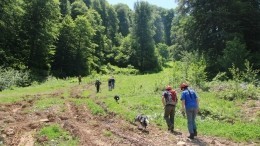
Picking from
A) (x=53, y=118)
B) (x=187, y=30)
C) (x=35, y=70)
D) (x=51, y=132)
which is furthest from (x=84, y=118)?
(x=35, y=70)

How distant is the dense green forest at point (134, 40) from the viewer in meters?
45.0

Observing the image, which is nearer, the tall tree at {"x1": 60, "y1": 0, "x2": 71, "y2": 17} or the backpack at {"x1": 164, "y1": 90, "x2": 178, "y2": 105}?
the backpack at {"x1": 164, "y1": 90, "x2": 178, "y2": 105}

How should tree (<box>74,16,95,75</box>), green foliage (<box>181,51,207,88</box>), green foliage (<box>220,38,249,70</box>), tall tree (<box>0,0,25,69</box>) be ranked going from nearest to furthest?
green foliage (<box>181,51,207,88</box>) < green foliage (<box>220,38,249,70</box>) < tall tree (<box>0,0,25,69</box>) < tree (<box>74,16,95,75</box>)

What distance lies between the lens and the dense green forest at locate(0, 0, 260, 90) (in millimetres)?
45031

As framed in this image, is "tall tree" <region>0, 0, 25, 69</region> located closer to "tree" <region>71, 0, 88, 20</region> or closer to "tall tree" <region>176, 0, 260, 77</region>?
"tall tree" <region>176, 0, 260, 77</region>

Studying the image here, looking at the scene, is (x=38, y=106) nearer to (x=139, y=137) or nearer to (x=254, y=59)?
(x=139, y=137)

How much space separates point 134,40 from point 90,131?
79.8m

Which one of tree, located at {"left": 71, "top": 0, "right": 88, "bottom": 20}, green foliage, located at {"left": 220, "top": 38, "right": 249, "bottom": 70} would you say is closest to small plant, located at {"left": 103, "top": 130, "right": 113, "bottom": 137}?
green foliage, located at {"left": 220, "top": 38, "right": 249, "bottom": 70}

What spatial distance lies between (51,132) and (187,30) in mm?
38787

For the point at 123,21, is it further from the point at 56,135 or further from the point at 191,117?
the point at 56,135

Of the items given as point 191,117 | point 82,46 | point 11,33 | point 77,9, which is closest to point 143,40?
point 82,46

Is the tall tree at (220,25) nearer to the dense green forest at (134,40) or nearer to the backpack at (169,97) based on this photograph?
the dense green forest at (134,40)

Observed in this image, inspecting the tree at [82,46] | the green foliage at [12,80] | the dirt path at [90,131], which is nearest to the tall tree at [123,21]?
the tree at [82,46]

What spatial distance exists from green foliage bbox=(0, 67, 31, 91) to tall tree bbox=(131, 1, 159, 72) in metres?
47.7
